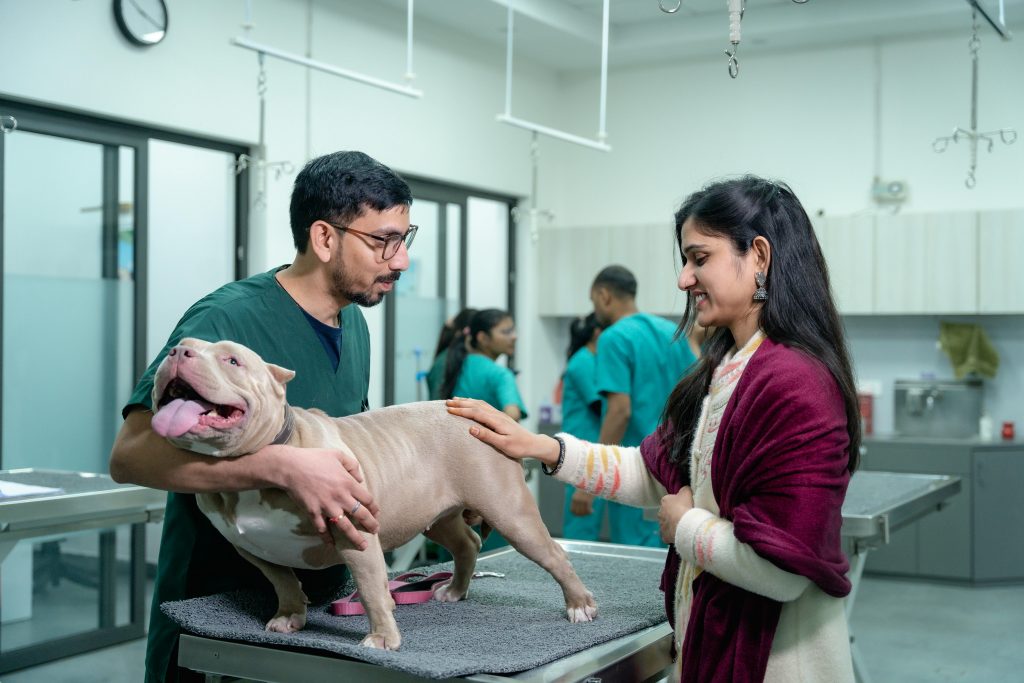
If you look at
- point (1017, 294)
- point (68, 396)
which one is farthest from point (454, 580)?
point (1017, 294)

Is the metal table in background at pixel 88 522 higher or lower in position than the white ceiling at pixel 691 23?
lower

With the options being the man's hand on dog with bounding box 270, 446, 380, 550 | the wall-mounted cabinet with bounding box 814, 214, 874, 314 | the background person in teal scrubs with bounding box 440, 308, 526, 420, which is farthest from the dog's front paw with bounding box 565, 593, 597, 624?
the wall-mounted cabinet with bounding box 814, 214, 874, 314

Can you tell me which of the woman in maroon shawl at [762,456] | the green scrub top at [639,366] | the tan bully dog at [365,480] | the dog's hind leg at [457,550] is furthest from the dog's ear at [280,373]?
the green scrub top at [639,366]

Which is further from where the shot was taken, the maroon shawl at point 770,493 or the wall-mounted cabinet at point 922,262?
the wall-mounted cabinet at point 922,262

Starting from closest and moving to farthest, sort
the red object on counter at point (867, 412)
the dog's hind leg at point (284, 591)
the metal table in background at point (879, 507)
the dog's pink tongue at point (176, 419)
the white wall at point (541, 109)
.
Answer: the dog's pink tongue at point (176, 419) → the dog's hind leg at point (284, 591) → the metal table in background at point (879, 507) → the white wall at point (541, 109) → the red object on counter at point (867, 412)

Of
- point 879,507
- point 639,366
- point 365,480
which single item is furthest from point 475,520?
point 639,366

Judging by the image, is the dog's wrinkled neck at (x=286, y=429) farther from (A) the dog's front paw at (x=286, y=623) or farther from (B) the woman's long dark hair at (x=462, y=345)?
(B) the woman's long dark hair at (x=462, y=345)

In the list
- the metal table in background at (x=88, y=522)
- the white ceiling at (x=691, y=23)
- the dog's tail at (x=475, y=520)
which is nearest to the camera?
the dog's tail at (x=475, y=520)

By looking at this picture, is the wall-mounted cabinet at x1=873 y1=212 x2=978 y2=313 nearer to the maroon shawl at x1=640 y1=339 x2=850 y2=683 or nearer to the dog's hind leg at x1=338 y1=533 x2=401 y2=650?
the maroon shawl at x1=640 y1=339 x2=850 y2=683

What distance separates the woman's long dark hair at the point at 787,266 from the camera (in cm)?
154

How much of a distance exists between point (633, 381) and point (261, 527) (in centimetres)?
270

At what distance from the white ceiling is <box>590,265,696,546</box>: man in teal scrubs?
7.69 feet

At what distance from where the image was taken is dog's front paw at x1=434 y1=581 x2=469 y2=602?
1.87 m

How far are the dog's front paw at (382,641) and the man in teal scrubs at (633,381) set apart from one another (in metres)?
2.55
